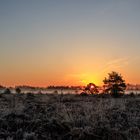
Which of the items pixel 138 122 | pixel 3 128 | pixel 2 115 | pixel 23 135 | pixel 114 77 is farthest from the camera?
pixel 114 77

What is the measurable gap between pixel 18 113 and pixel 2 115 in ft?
2.45

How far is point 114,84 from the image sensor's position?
6259 centimetres

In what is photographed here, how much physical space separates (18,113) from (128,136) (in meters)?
5.77

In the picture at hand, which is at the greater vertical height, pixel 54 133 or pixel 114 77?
pixel 114 77

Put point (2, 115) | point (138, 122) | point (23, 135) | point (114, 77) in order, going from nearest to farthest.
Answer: point (23, 135), point (138, 122), point (2, 115), point (114, 77)

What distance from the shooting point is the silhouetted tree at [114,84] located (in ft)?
202

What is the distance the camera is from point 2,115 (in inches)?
584

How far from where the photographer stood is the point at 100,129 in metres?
11.8

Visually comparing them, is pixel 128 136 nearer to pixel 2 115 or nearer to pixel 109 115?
pixel 109 115

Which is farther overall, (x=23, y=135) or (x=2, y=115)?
(x=2, y=115)

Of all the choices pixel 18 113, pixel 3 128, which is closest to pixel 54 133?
pixel 3 128

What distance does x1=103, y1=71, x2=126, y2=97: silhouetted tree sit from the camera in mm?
61487

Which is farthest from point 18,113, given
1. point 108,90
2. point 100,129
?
point 108,90

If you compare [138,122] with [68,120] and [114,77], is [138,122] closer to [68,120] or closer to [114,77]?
[68,120]
